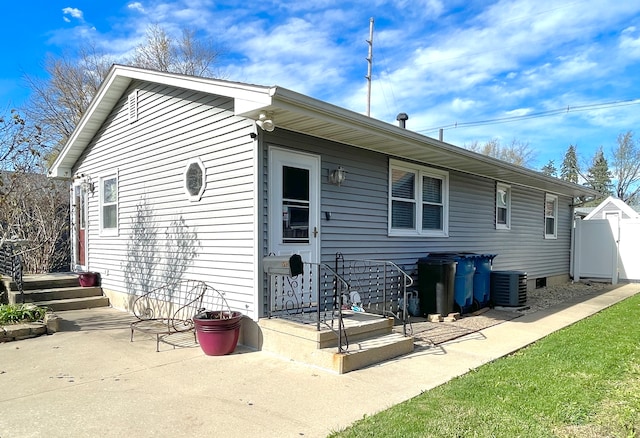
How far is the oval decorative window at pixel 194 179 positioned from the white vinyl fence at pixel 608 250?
13.2 meters

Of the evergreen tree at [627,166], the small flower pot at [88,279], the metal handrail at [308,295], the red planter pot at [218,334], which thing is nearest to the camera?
the red planter pot at [218,334]

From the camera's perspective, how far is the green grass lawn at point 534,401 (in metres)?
3.20

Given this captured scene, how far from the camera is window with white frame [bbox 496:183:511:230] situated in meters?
10.6

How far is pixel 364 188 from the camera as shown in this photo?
6.97 meters

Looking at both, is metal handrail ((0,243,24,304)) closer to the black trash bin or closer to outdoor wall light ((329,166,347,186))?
outdoor wall light ((329,166,347,186))

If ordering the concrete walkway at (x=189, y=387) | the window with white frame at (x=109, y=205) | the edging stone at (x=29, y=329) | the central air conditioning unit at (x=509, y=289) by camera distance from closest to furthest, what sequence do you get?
the concrete walkway at (x=189, y=387), the edging stone at (x=29, y=329), the central air conditioning unit at (x=509, y=289), the window with white frame at (x=109, y=205)

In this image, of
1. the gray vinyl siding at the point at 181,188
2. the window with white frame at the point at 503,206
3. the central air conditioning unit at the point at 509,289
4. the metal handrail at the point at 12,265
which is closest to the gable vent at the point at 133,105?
the gray vinyl siding at the point at 181,188

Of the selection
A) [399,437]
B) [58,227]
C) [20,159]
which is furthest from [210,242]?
[58,227]

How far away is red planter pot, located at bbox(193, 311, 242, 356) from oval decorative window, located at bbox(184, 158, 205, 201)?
201cm

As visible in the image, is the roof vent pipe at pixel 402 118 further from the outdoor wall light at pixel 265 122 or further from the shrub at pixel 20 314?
the shrub at pixel 20 314

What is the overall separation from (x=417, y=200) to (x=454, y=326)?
8.03 feet

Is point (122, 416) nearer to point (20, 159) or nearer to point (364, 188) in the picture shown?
point (364, 188)

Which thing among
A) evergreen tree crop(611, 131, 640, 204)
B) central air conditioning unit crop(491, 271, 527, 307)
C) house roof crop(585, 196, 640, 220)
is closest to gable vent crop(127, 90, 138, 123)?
central air conditioning unit crop(491, 271, 527, 307)

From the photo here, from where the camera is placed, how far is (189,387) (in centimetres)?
418
